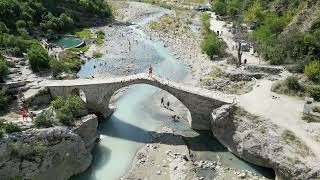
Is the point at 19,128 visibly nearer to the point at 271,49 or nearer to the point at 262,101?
the point at 262,101

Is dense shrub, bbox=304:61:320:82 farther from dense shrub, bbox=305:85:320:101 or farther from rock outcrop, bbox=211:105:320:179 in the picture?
rock outcrop, bbox=211:105:320:179

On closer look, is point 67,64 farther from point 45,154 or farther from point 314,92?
point 314,92

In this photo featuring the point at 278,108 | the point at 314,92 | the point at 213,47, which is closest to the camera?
the point at 278,108

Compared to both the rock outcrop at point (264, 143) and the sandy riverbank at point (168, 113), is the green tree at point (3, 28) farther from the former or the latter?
the rock outcrop at point (264, 143)

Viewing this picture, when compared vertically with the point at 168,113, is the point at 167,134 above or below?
below

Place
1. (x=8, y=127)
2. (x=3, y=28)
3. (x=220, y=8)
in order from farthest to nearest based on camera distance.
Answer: (x=220, y=8) < (x=3, y=28) < (x=8, y=127)

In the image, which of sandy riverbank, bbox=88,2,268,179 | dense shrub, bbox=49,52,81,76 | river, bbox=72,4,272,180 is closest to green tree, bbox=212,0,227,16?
sandy riverbank, bbox=88,2,268,179

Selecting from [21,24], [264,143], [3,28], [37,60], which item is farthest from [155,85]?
[21,24]
